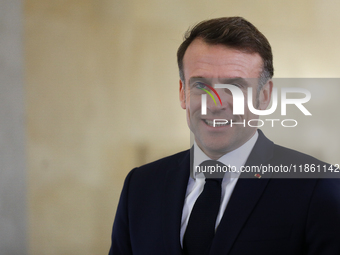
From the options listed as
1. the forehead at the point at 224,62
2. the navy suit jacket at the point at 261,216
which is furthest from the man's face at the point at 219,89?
the navy suit jacket at the point at 261,216

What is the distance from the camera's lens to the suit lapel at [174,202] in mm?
1179

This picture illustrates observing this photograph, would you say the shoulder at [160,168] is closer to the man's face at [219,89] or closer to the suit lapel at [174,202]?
the suit lapel at [174,202]

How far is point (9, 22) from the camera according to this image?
200cm

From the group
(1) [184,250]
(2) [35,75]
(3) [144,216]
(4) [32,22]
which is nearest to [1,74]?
(2) [35,75]

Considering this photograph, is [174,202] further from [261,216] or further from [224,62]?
[224,62]

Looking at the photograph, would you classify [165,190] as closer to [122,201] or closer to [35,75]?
[122,201]

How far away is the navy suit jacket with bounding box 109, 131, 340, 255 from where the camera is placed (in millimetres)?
1033

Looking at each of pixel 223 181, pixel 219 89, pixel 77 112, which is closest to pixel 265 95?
pixel 219 89

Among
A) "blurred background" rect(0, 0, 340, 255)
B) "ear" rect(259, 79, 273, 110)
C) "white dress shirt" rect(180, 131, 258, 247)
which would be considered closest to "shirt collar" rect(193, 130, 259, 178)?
"white dress shirt" rect(180, 131, 258, 247)

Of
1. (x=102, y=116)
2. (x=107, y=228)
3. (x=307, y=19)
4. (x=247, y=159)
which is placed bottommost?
(x=107, y=228)

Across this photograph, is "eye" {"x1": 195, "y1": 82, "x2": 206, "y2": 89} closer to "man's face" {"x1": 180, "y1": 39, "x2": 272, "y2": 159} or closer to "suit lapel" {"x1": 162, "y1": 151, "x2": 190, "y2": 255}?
"man's face" {"x1": 180, "y1": 39, "x2": 272, "y2": 159}

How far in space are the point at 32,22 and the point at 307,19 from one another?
5.35 feet

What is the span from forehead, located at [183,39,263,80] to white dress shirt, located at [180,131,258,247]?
260mm

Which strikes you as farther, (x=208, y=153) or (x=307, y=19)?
(x=307, y=19)
